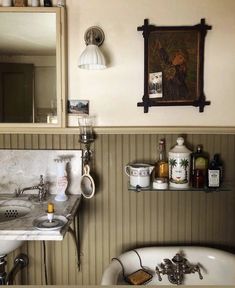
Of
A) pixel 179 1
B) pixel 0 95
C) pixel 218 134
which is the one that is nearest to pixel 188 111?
pixel 218 134

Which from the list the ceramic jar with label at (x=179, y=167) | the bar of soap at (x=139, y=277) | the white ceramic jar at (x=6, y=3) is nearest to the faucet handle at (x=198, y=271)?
the bar of soap at (x=139, y=277)

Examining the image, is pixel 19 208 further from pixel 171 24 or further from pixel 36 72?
pixel 171 24

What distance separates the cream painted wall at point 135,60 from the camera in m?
1.76

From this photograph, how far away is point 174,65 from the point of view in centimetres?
177

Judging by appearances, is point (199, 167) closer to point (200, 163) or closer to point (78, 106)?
point (200, 163)

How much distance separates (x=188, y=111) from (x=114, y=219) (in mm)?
764

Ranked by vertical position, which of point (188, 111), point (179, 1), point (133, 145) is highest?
point (179, 1)

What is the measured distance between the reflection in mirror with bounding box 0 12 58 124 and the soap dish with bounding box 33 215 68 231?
56 centimetres

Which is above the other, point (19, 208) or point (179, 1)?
point (179, 1)

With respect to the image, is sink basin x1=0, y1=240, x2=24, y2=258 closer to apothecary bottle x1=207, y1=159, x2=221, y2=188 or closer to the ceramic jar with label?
the ceramic jar with label

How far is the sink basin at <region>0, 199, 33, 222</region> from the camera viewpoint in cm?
172

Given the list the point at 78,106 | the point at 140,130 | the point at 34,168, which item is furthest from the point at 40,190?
the point at 140,130

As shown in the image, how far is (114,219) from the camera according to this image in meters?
1.88

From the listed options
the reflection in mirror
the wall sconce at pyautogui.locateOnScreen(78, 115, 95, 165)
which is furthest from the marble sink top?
the reflection in mirror
